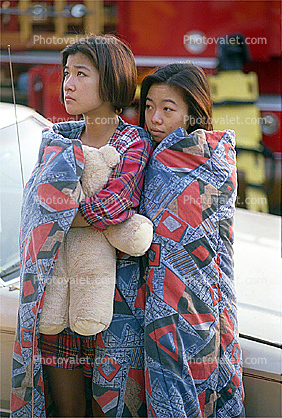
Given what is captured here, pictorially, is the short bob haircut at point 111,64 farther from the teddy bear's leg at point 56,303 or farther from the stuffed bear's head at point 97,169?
the teddy bear's leg at point 56,303

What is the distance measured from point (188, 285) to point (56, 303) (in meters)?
0.42

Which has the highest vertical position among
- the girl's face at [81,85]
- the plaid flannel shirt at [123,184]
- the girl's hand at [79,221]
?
the girl's face at [81,85]

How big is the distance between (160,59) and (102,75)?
401cm

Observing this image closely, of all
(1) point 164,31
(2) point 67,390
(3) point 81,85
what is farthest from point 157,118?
(1) point 164,31

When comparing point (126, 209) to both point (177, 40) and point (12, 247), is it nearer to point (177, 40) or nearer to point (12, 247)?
point (12, 247)

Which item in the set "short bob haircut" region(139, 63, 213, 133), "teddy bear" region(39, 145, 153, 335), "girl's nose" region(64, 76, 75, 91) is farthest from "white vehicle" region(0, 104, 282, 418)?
"short bob haircut" region(139, 63, 213, 133)

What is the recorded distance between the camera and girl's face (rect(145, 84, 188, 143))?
1682mm

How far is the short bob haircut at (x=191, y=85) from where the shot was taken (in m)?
1.67

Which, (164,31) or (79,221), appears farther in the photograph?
(164,31)

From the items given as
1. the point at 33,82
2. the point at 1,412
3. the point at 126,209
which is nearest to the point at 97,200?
the point at 126,209

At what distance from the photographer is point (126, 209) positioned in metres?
1.57

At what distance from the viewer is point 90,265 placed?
62.2 inches

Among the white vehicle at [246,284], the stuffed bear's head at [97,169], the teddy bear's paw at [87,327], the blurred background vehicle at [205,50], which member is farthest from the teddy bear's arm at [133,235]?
the blurred background vehicle at [205,50]

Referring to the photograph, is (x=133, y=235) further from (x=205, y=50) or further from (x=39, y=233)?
(x=205, y=50)
